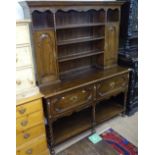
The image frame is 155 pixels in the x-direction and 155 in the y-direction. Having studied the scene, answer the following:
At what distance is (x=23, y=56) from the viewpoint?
4.88 ft

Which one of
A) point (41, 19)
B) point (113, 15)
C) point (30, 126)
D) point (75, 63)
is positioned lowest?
point (30, 126)

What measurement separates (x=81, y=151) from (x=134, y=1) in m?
2.07

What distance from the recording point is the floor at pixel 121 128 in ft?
6.91

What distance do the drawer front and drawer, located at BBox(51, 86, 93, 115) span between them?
290 millimetres

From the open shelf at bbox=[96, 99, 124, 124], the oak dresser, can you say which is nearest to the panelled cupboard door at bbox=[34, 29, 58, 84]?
the oak dresser

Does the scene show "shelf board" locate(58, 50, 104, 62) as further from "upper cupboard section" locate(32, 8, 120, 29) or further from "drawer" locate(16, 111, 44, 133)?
"drawer" locate(16, 111, 44, 133)

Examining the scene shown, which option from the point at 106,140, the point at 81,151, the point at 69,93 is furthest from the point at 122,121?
the point at 69,93

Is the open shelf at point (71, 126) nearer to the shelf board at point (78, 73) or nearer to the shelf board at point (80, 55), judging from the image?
the shelf board at point (78, 73)

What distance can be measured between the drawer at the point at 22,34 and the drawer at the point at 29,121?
69cm

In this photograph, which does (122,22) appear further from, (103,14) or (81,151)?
(81,151)

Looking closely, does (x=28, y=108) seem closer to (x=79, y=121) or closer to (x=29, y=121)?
(x=29, y=121)

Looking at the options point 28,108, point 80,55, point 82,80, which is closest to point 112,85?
point 82,80

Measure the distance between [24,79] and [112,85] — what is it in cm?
118

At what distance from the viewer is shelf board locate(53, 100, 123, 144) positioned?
6.75 ft
